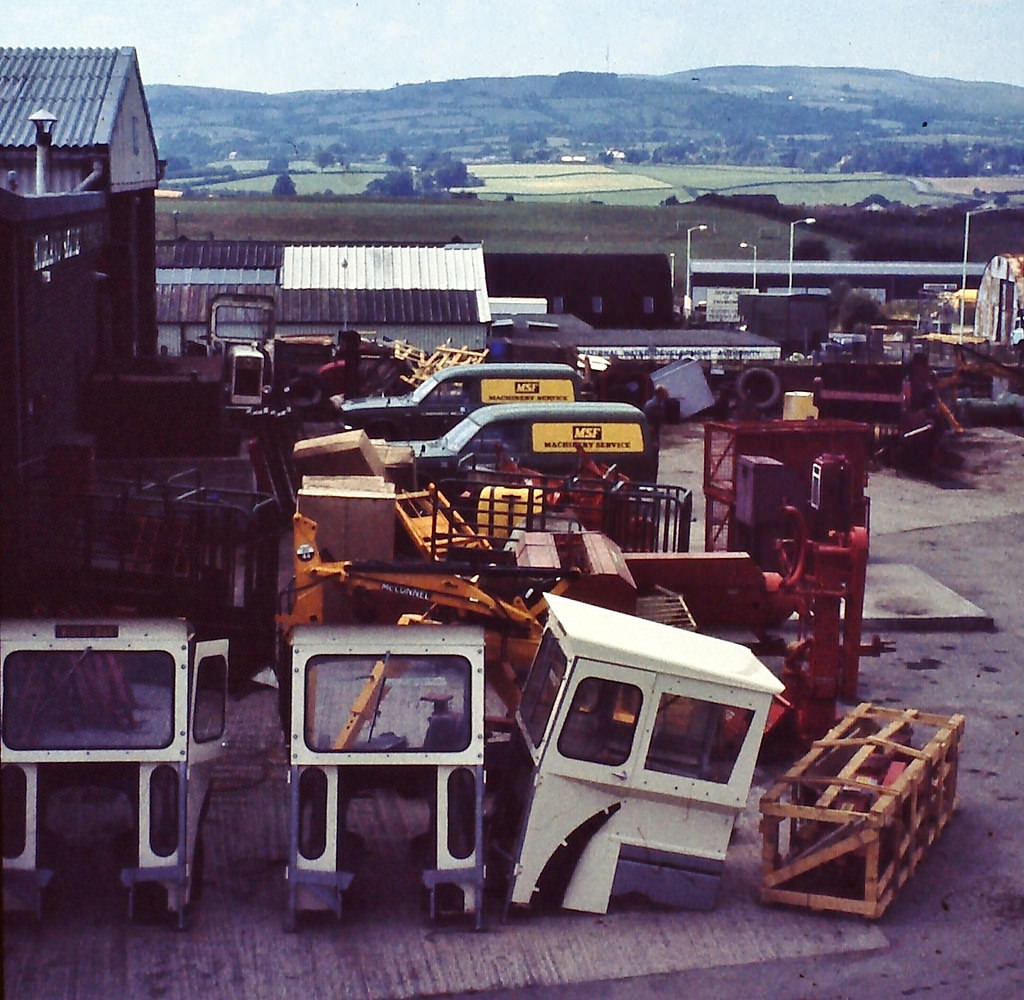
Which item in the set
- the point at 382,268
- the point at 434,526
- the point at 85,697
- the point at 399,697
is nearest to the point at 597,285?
the point at 382,268

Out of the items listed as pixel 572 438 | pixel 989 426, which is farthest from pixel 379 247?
pixel 572 438

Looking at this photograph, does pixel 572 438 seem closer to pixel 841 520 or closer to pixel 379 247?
pixel 841 520

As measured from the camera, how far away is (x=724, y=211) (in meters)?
164

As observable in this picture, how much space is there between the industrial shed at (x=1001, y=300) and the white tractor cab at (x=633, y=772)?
2462 inches

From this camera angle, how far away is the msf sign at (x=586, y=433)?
75.3 ft

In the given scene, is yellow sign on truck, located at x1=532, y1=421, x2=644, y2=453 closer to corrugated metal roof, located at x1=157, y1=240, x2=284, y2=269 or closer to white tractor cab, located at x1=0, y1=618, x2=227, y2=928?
white tractor cab, located at x1=0, y1=618, x2=227, y2=928

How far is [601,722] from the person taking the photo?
29.8ft

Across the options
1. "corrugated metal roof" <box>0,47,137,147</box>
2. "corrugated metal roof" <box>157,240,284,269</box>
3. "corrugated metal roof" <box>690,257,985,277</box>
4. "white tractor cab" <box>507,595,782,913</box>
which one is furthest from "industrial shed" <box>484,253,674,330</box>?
"white tractor cab" <box>507,595,782,913</box>

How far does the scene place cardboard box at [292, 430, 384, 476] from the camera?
18.1 m

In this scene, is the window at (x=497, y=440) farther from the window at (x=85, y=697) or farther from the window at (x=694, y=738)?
the window at (x=85, y=697)

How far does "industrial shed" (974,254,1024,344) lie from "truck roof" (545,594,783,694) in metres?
61.9

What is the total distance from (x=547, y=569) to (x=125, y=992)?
4.53 meters

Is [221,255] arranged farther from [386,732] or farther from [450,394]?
[386,732]

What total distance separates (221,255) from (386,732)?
3913cm
